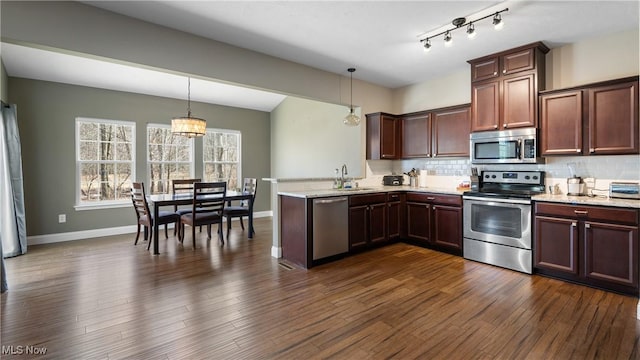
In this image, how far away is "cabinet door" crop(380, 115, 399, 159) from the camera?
16.3ft

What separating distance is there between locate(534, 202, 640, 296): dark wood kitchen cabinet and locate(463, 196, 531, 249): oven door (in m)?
0.11

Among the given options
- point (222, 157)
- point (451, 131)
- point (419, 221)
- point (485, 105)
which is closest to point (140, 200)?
point (222, 157)

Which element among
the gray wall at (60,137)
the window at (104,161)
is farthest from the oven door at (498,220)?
the window at (104,161)

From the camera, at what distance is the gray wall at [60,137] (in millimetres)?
4711

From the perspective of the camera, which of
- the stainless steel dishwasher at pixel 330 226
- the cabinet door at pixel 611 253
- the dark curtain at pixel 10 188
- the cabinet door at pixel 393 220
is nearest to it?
the cabinet door at pixel 611 253

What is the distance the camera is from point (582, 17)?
2957 mm

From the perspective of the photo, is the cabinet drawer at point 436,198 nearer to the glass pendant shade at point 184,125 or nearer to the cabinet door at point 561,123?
the cabinet door at point 561,123

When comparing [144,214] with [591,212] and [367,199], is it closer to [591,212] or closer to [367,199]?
[367,199]

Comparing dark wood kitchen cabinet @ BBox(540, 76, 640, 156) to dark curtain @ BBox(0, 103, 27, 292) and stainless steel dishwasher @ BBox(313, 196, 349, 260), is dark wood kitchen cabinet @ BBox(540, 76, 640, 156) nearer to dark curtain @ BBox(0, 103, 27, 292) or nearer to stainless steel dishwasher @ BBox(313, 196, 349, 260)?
stainless steel dishwasher @ BBox(313, 196, 349, 260)

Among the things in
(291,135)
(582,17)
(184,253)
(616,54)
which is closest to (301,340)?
(184,253)

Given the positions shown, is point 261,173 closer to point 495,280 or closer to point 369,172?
point 369,172

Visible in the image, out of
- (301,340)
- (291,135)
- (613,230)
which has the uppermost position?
(291,135)

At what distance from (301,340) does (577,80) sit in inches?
165

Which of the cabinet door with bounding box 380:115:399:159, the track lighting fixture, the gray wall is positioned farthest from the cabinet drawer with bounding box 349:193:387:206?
the gray wall
